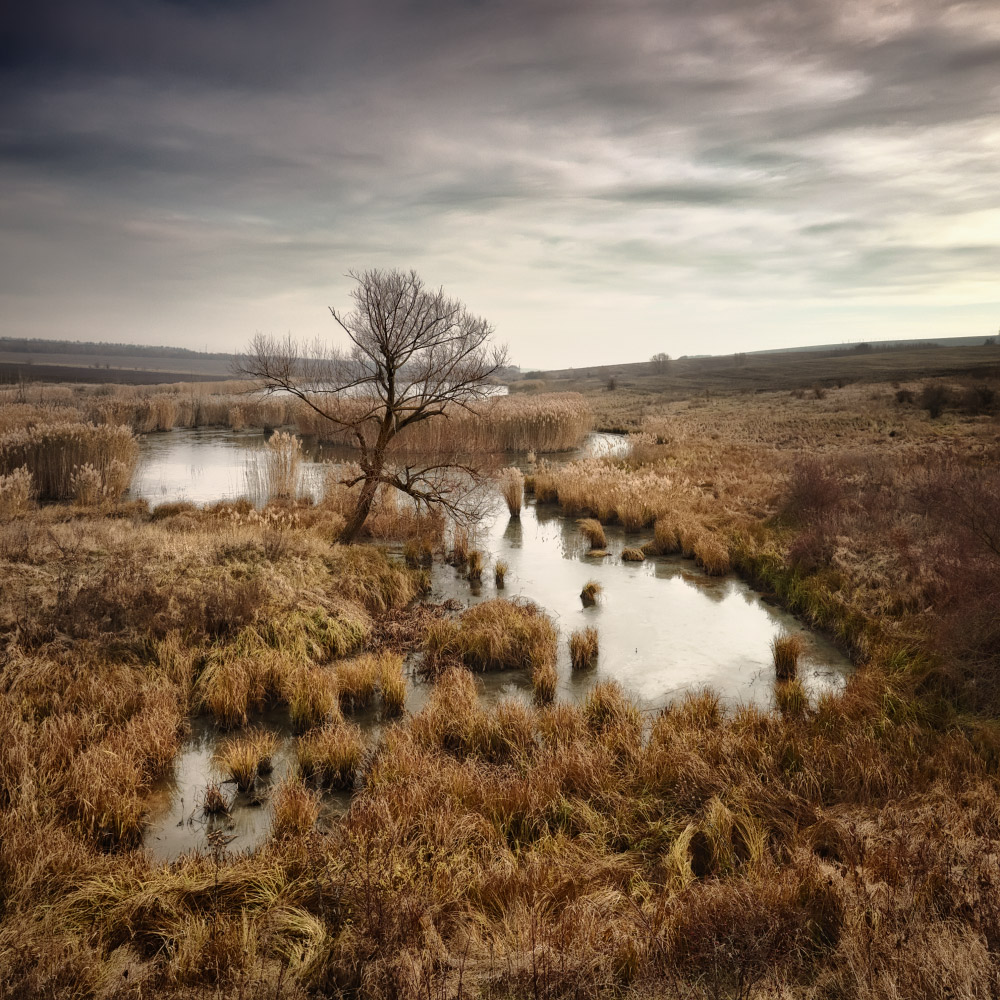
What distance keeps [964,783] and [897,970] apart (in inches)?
102

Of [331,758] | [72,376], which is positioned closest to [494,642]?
[331,758]

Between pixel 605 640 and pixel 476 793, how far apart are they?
4556 millimetres

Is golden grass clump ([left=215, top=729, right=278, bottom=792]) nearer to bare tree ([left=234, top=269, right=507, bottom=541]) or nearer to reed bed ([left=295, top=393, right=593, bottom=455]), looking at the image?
bare tree ([left=234, top=269, right=507, bottom=541])

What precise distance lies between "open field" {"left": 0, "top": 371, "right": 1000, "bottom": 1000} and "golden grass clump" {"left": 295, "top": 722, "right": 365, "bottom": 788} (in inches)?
0.9

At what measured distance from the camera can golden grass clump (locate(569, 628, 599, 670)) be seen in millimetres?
8680

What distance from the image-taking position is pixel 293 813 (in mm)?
5059

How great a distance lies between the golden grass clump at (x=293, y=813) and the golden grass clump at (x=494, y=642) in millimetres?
3352

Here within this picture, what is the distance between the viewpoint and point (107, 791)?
17.0 ft

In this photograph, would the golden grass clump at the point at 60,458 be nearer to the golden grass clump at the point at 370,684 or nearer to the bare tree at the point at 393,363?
the bare tree at the point at 393,363

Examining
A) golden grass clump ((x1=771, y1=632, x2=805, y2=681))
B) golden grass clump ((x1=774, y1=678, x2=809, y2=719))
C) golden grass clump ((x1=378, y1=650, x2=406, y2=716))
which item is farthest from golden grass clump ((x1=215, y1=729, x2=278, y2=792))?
golden grass clump ((x1=771, y1=632, x2=805, y2=681))

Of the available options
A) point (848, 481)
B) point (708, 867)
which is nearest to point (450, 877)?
point (708, 867)

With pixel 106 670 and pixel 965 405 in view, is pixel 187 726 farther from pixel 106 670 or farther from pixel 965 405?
pixel 965 405

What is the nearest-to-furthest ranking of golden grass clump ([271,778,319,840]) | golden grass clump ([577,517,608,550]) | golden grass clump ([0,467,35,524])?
1. golden grass clump ([271,778,319,840])
2. golden grass clump ([0,467,35,524])
3. golden grass clump ([577,517,608,550])

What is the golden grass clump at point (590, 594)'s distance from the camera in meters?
11.1
